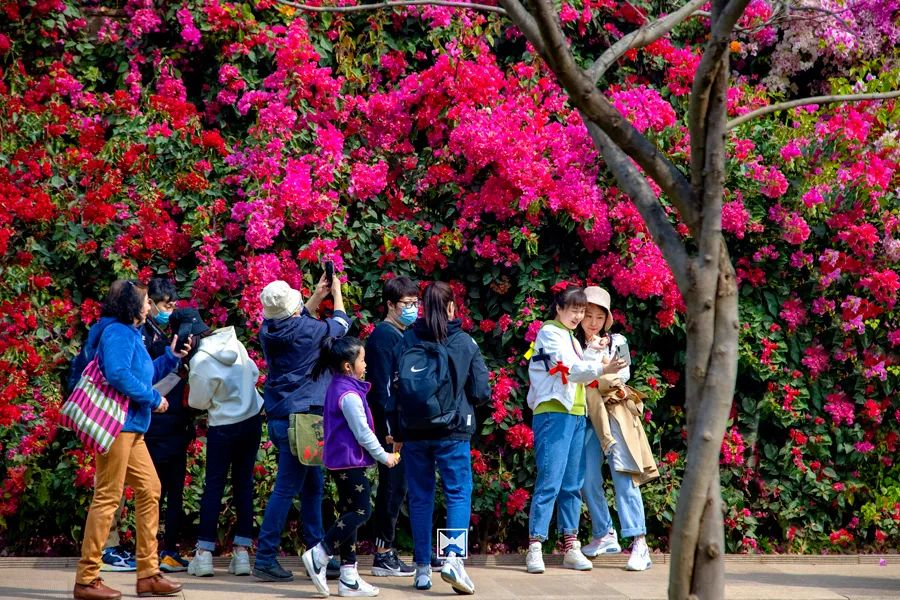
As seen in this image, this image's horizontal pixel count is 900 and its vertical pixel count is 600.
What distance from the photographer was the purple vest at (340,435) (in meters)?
6.89

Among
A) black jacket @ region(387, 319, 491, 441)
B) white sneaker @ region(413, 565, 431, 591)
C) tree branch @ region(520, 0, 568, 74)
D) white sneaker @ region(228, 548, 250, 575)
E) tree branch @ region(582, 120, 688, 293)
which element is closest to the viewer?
tree branch @ region(520, 0, 568, 74)

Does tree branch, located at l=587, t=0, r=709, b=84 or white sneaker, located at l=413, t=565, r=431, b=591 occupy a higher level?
tree branch, located at l=587, t=0, r=709, b=84

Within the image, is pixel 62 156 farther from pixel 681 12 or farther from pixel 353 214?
A: pixel 681 12

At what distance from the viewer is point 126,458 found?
657cm

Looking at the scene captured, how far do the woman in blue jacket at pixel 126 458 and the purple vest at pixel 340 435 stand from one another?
96 cm

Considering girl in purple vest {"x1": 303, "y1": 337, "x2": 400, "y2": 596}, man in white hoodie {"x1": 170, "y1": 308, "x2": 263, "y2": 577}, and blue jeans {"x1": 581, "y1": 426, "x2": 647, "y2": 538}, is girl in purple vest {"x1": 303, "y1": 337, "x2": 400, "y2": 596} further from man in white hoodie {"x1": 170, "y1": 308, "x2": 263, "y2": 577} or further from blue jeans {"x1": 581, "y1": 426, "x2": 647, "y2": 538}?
blue jeans {"x1": 581, "y1": 426, "x2": 647, "y2": 538}

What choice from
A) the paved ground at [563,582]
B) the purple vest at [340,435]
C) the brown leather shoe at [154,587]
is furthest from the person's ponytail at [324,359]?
the brown leather shoe at [154,587]

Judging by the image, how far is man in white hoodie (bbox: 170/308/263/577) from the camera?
7.47 meters

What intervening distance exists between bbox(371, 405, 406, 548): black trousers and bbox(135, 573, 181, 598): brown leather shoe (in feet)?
4.82

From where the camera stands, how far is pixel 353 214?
909 cm

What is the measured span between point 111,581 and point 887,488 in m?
5.56

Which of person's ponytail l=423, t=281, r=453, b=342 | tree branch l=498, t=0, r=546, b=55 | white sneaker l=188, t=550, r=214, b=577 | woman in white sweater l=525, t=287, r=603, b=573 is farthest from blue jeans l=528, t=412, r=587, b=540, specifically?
tree branch l=498, t=0, r=546, b=55

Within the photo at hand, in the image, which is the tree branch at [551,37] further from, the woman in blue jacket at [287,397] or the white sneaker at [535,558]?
the white sneaker at [535,558]

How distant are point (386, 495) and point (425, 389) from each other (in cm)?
113
